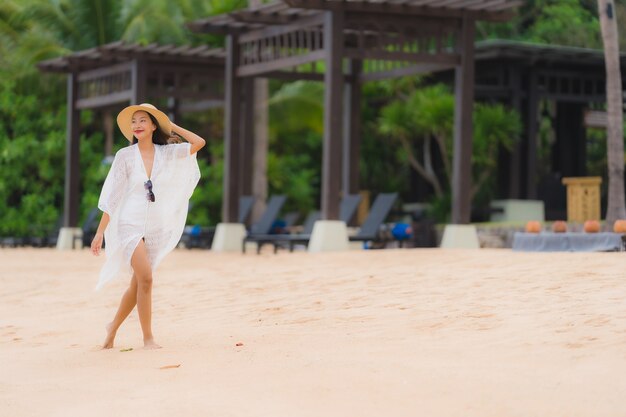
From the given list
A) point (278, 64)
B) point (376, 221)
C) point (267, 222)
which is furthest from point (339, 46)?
point (267, 222)

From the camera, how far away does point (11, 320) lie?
1127cm

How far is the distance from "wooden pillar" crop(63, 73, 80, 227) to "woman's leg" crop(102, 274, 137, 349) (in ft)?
57.8

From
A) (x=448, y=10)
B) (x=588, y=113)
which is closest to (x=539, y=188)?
(x=588, y=113)

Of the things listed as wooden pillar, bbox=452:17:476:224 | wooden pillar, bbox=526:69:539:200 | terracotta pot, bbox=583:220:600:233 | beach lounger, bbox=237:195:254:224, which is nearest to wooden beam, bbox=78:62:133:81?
beach lounger, bbox=237:195:254:224

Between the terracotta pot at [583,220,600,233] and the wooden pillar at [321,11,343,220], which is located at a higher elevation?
the wooden pillar at [321,11,343,220]

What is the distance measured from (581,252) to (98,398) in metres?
8.55

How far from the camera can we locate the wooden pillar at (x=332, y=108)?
18.6 metres

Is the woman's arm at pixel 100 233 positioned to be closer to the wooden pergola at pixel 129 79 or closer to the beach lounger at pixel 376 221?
the beach lounger at pixel 376 221

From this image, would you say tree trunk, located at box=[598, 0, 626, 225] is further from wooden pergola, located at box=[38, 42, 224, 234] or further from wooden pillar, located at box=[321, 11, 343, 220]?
wooden pergola, located at box=[38, 42, 224, 234]

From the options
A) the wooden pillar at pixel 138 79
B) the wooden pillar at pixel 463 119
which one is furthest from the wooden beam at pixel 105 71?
the wooden pillar at pixel 463 119

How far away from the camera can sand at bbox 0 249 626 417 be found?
268 inches

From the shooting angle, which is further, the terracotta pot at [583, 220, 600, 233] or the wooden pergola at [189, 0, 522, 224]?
the wooden pergola at [189, 0, 522, 224]

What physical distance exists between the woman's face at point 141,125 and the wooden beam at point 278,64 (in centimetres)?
1049

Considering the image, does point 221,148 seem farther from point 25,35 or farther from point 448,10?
point 448,10
